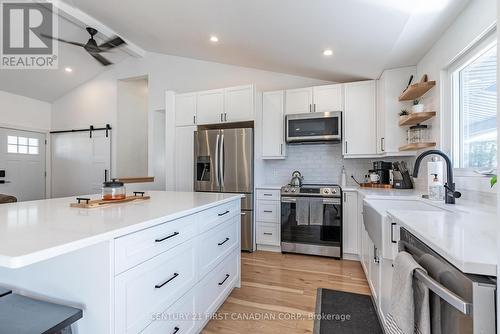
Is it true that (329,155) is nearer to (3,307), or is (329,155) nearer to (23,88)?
(3,307)

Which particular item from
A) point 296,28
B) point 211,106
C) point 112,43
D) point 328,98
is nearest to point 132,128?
point 112,43

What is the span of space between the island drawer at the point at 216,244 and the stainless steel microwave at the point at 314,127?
164 centimetres

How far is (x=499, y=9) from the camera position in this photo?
64 cm

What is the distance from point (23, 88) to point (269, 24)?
552cm

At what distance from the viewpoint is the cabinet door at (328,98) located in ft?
10.9

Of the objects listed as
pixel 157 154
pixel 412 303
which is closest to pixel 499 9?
pixel 412 303

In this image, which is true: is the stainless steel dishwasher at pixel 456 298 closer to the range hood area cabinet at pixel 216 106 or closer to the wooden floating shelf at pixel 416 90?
the wooden floating shelf at pixel 416 90

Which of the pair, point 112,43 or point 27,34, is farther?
point 112,43

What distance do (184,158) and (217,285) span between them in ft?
7.76

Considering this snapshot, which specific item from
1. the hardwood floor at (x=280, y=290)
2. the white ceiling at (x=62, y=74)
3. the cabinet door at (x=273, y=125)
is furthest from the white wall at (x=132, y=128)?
the hardwood floor at (x=280, y=290)

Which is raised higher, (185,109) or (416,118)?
(185,109)

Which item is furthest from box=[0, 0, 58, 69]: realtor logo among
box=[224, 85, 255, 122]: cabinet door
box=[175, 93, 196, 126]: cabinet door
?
box=[224, 85, 255, 122]: cabinet door

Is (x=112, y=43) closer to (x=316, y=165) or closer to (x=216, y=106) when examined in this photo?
(x=216, y=106)

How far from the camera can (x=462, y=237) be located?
88 centimetres
